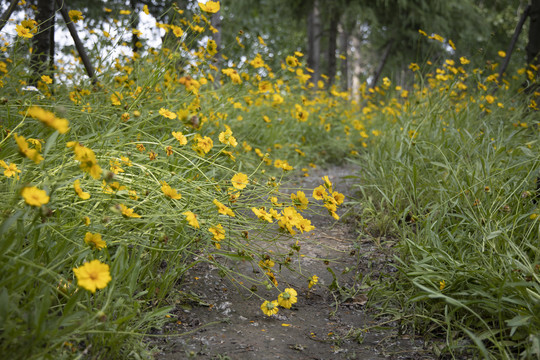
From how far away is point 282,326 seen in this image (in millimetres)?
1610

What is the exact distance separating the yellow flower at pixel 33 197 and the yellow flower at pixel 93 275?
174 mm

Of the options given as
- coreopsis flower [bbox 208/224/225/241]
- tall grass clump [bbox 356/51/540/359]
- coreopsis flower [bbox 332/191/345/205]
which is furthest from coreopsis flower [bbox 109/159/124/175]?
tall grass clump [bbox 356/51/540/359]

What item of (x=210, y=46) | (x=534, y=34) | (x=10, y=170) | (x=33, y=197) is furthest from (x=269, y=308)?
(x=534, y=34)

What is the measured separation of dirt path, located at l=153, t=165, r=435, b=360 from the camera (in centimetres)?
140

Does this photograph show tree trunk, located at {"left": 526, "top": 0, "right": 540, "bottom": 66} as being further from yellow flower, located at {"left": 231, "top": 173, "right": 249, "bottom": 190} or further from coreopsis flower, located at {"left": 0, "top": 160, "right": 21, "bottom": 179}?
coreopsis flower, located at {"left": 0, "top": 160, "right": 21, "bottom": 179}

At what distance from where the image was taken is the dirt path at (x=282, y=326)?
1.40 metres

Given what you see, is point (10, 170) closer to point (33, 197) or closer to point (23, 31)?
point (33, 197)

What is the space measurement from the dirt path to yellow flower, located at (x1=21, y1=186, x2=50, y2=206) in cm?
60

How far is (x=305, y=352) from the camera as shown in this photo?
4.72ft

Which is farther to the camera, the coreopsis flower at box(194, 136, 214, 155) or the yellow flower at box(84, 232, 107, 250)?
the coreopsis flower at box(194, 136, 214, 155)

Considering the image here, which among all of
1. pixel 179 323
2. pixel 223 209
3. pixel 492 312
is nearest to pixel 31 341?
pixel 179 323

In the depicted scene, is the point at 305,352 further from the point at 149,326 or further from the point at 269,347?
the point at 149,326

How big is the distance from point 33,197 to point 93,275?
0.74ft

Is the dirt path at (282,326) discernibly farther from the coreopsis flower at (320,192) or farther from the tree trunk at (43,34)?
the tree trunk at (43,34)
